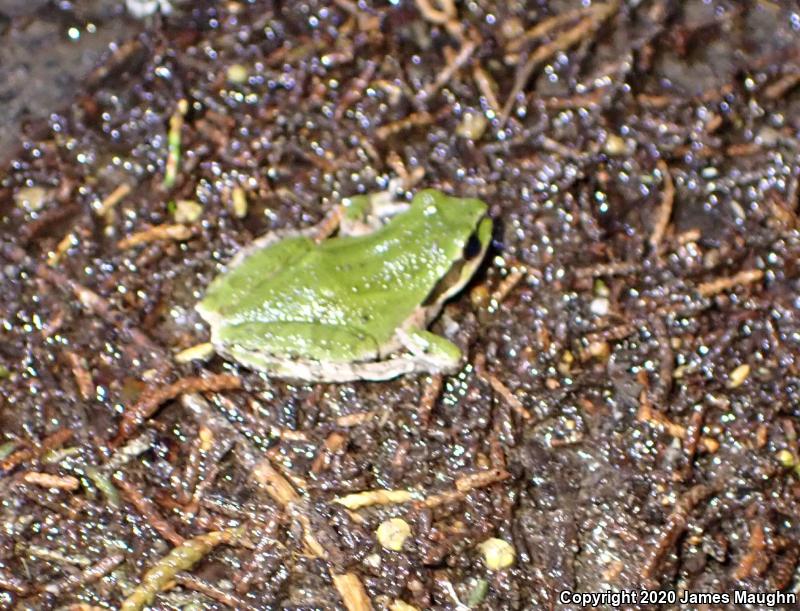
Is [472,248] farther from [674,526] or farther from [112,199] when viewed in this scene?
[112,199]

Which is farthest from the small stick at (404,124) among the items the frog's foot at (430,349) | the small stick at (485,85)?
the frog's foot at (430,349)

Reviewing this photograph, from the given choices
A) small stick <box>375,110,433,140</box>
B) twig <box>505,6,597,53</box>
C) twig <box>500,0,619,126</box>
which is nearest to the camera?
small stick <box>375,110,433,140</box>

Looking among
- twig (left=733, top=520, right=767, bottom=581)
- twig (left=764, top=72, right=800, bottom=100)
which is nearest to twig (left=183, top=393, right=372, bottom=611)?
twig (left=733, top=520, right=767, bottom=581)

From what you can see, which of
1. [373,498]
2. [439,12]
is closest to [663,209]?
[439,12]

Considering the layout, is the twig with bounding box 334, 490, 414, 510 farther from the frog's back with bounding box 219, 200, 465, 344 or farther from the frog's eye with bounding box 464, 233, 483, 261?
the frog's eye with bounding box 464, 233, 483, 261

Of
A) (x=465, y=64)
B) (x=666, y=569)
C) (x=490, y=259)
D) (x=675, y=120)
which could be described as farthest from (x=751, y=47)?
(x=666, y=569)
